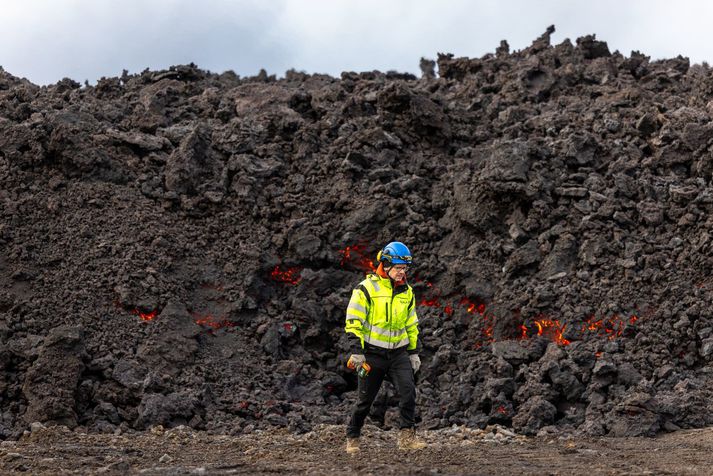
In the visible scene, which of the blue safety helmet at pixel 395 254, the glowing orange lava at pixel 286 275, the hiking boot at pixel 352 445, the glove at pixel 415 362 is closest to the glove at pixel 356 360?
the glove at pixel 415 362

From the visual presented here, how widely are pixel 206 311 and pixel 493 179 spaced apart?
5036 mm

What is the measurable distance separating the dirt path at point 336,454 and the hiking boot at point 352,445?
0.38 feet

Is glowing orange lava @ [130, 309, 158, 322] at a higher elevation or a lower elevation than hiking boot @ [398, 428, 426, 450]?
higher

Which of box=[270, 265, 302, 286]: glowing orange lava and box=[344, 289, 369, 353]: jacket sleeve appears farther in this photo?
box=[270, 265, 302, 286]: glowing orange lava

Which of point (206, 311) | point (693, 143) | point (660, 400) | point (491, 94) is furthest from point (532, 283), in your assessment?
point (491, 94)

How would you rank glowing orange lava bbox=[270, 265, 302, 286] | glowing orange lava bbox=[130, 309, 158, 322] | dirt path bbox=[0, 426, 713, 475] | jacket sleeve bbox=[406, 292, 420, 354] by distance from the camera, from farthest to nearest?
glowing orange lava bbox=[270, 265, 302, 286]
glowing orange lava bbox=[130, 309, 158, 322]
jacket sleeve bbox=[406, 292, 420, 354]
dirt path bbox=[0, 426, 713, 475]

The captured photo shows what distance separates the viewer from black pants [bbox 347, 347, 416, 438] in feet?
25.3

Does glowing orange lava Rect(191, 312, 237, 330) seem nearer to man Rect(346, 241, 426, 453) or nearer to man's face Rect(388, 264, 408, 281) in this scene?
man Rect(346, 241, 426, 453)

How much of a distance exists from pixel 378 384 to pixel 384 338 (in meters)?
0.46

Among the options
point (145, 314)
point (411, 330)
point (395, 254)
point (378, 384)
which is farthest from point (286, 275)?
point (395, 254)

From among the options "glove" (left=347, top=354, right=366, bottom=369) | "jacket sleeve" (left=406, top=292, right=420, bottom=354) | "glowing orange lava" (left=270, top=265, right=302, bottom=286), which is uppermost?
"glowing orange lava" (left=270, top=265, right=302, bottom=286)

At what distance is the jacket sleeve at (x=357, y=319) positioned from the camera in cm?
761

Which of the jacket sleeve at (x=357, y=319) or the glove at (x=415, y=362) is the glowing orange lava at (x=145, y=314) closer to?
the jacket sleeve at (x=357, y=319)

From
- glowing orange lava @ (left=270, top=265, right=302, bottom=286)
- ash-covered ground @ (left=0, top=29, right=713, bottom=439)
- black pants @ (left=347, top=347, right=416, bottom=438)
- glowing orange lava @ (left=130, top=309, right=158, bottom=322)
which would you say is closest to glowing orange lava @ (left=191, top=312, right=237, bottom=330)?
ash-covered ground @ (left=0, top=29, right=713, bottom=439)
